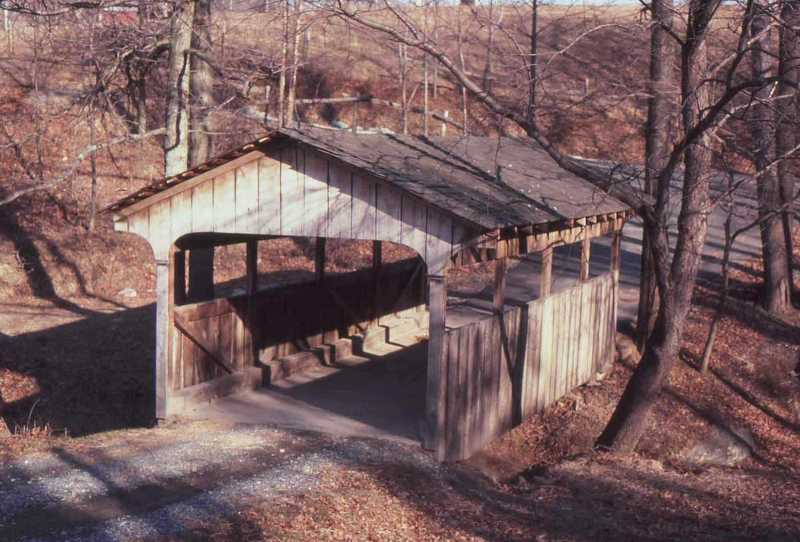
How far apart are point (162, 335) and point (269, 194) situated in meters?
2.19

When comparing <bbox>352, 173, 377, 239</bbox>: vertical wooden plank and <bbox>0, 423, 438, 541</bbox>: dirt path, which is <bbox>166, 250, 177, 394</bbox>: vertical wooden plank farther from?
<bbox>352, 173, 377, 239</bbox>: vertical wooden plank

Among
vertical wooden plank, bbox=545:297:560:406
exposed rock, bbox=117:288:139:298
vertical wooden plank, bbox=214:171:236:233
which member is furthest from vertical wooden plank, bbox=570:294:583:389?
exposed rock, bbox=117:288:139:298

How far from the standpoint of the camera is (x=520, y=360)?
1187 cm

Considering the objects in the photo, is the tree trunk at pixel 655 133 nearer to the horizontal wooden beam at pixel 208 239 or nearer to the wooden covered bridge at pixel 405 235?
the wooden covered bridge at pixel 405 235

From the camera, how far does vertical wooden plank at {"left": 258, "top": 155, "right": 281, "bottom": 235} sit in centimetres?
1044

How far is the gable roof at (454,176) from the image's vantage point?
987cm

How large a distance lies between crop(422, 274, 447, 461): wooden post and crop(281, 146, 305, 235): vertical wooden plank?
1.67 meters

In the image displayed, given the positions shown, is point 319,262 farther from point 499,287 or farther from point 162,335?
point 499,287

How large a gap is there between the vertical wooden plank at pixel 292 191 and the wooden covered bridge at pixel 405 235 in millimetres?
13

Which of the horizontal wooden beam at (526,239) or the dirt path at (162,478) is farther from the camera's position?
the horizontal wooden beam at (526,239)

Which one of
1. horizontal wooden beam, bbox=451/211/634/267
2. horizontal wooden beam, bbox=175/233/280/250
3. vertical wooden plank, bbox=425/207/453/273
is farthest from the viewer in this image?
horizontal wooden beam, bbox=175/233/280/250

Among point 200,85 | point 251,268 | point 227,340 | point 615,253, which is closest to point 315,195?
point 251,268

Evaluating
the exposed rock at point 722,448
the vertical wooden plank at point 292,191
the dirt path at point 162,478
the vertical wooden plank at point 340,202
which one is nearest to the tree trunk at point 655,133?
the exposed rock at point 722,448

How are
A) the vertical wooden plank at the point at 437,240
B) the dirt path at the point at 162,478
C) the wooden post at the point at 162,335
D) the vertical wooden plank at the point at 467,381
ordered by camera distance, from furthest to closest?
the wooden post at the point at 162,335
the vertical wooden plank at the point at 467,381
the vertical wooden plank at the point at 437,240
the dirt path at the point at 162,478
